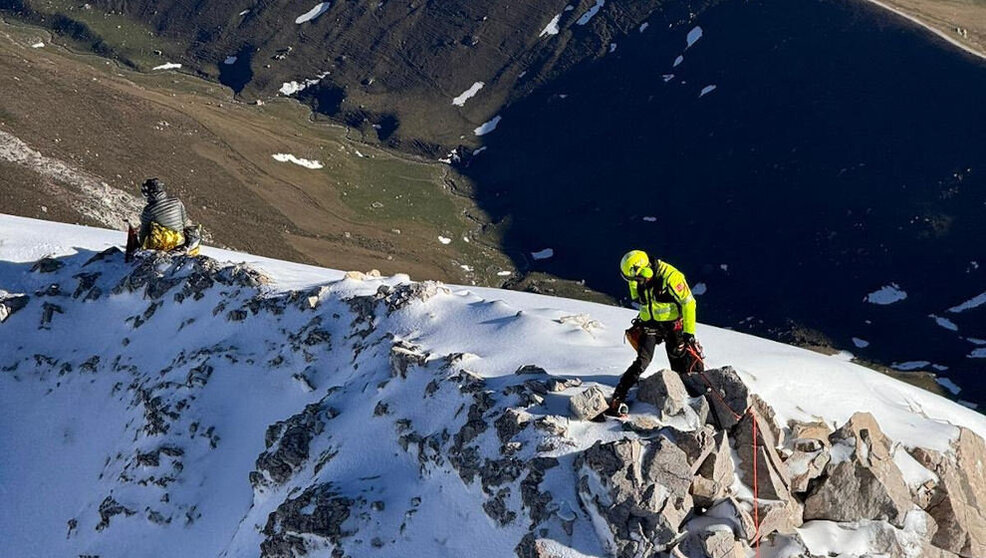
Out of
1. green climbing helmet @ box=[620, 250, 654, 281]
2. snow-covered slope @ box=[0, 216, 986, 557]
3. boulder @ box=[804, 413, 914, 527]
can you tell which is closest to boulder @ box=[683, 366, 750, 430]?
snow-covered slope @ box=[0, 216, 986, 557]

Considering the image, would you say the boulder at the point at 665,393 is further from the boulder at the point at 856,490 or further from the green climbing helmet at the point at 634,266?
the boulder at the point at 856,490

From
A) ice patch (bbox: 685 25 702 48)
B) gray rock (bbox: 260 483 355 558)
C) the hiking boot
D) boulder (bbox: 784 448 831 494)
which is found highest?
the hiking boot

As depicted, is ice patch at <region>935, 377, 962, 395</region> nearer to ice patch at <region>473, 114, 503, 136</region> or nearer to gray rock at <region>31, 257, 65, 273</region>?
gray rock at <region>31, 257, 65, 273</region>

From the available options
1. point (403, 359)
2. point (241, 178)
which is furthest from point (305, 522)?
point (241, 178)

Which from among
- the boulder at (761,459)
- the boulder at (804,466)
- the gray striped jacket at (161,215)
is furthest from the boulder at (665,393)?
the gray striped jacket at (161,215)

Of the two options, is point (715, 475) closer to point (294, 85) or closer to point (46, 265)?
point (46, 265)

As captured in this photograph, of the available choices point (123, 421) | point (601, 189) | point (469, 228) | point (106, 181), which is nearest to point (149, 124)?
point (106, 181)

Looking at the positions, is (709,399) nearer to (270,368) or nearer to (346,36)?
(270,368)

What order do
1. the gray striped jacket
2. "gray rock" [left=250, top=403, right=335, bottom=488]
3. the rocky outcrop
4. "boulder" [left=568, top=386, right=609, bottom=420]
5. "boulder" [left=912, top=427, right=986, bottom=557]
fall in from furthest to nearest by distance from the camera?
1. the gray striped jacket
2. the rocky outcrop
3. "gray rock" [left=250, top=403, right=335, bottom=488]
4. "boulder" [left=912, top=427, right=986, bottom=557]
5. "boulder" [left=568, top=386, right=609, bottom=420]
